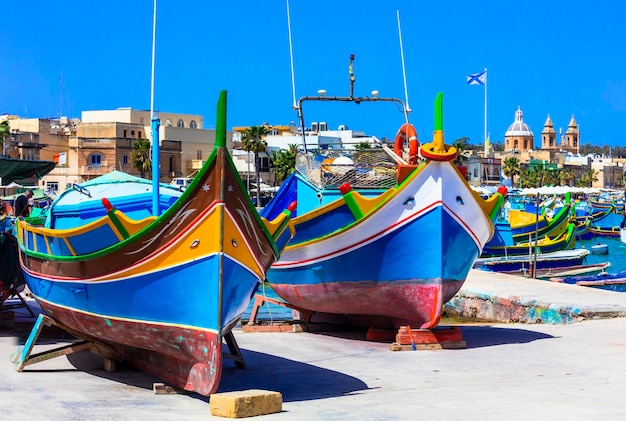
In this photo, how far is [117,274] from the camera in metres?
11.1

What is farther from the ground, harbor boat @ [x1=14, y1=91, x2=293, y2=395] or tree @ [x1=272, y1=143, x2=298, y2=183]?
tree @ [x1=272, y1=143, x2=298, y2=183]

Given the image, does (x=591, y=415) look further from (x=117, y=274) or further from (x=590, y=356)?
(x=117, y=274)

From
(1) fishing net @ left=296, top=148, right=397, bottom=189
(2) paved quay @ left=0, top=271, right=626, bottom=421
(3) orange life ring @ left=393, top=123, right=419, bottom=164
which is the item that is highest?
(3) orange life ring @ left=393, top=123, right=419, bottom=164

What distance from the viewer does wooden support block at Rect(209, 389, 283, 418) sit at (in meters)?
→ 9.86

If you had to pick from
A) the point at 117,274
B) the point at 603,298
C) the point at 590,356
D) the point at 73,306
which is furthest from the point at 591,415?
the point at 603,298

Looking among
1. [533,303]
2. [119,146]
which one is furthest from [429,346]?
[119,146]

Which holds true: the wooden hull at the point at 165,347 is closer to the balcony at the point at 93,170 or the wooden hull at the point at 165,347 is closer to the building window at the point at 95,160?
the balcony at the point at 93,170

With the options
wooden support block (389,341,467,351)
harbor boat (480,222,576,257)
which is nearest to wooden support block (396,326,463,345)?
wooden support block (389,341,467,351)

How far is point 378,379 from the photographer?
1238cm

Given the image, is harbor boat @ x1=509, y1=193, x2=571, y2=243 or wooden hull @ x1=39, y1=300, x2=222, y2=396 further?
harbor boat @ x1=509, y1=193, x2=571, y2=243

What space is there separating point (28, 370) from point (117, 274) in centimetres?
222

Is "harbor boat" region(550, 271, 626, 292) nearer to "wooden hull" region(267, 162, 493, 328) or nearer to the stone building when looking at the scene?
"wooden hull" region(267, 162, 493, 328)

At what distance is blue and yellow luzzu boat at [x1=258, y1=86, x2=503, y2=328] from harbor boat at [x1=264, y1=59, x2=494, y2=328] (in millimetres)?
14

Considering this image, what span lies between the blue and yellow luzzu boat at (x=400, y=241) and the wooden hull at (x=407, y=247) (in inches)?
0.6
